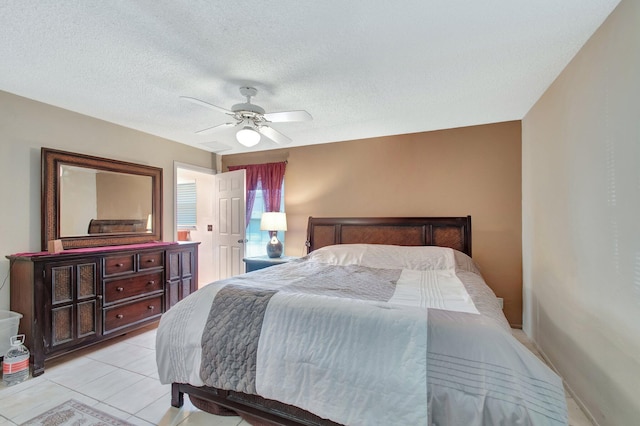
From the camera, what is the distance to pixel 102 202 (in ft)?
10.6

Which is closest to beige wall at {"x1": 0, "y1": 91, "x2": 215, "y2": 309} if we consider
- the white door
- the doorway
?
the white door

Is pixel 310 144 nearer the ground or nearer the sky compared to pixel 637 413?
nearer the sky

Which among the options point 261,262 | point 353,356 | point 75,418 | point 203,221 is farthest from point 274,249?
point 353,356

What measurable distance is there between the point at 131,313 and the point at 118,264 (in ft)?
1.88

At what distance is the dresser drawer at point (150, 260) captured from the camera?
127 inches

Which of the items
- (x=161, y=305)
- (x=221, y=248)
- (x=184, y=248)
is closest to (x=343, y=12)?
(x=184, y=248)

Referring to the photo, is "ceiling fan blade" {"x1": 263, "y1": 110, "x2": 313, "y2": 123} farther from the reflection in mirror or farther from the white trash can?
the white trash can

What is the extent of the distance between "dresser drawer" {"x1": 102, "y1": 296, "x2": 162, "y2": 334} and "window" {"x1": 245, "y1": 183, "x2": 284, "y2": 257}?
1.55 m

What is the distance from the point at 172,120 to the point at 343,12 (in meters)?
2.49

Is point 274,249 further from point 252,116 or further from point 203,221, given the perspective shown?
point 252,116

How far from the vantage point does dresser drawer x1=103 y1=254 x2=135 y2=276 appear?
114 inches

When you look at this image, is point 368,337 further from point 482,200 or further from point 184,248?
point 184,248

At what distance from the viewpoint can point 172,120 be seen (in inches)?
128

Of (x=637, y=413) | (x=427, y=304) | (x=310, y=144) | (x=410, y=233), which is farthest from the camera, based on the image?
(x=310, y=144)
